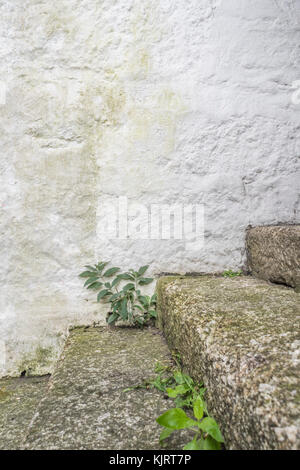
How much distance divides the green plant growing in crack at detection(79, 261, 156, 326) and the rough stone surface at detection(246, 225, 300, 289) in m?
0.57

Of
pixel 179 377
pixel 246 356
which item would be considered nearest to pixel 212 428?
pixel 246 356

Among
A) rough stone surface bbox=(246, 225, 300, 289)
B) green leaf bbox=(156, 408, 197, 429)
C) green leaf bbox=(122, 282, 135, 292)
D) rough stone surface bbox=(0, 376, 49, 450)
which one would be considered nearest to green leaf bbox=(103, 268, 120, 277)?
green leaf bbox=(122, 282, 135, 292)

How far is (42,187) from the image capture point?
1.65m

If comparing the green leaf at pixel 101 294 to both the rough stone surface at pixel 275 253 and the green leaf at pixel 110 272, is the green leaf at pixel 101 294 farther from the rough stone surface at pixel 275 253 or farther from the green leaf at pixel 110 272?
the rough stone surface at pixel 275 253

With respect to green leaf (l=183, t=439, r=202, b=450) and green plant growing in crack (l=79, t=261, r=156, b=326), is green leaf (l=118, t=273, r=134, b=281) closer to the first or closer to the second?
green plant growing in crack (l=79, t=261, r=156, b=326)

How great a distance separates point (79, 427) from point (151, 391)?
0.25 m

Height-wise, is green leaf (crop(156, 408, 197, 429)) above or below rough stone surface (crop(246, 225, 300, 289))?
below

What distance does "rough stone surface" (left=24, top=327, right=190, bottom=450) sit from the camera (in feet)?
2.46

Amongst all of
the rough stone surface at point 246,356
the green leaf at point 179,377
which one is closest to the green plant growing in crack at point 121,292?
the rough stone surface at point 246,356

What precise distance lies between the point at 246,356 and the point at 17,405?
1.07m

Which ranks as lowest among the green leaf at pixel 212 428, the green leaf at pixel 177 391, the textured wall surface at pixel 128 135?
the green leaf at pixel 177 391

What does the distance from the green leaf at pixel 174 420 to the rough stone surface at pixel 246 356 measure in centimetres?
8

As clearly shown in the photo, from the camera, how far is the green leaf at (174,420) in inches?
26.4

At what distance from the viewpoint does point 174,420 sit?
2.23ft
